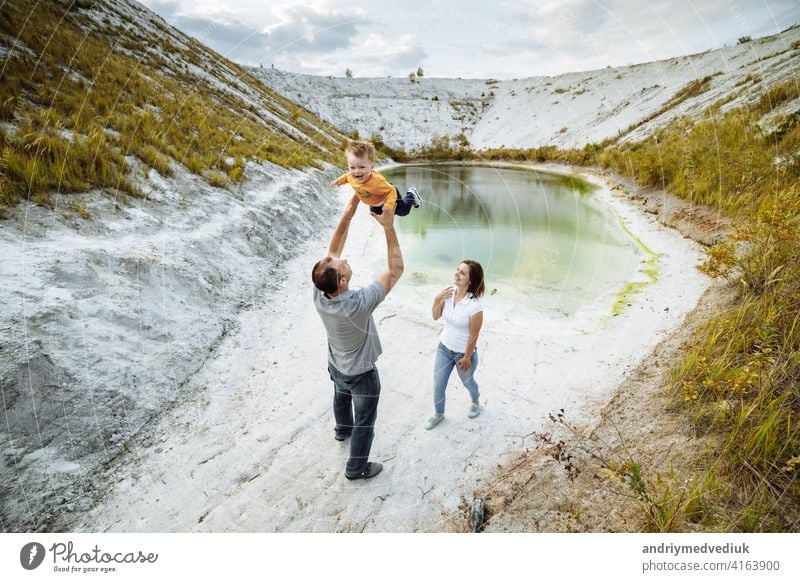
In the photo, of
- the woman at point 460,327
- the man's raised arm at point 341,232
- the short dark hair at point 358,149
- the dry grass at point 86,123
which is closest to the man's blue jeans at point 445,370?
the woman at point 460,327

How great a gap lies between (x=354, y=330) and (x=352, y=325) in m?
0.07

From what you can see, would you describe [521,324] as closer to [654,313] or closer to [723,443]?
[654,313]

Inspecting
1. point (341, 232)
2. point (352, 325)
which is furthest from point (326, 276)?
point (341, 232)

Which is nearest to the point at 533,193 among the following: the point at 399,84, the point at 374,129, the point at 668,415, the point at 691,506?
the point at 668,415

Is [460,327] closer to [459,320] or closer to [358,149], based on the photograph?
[459,320]

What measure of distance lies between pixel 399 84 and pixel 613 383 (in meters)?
66.5

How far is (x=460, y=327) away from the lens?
3.63m

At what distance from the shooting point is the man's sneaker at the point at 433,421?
393 cm

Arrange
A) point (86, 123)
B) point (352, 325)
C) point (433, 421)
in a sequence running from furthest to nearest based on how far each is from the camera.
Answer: point (86, 123), point (433, 421), point (352, 325)

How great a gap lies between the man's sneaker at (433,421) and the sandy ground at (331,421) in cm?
11

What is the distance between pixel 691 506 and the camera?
2486mm

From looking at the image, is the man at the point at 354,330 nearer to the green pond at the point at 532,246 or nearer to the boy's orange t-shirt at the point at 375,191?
the boy's orange t-shirt at the point at 375,191

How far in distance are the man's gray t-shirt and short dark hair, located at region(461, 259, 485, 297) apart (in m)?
1.02
